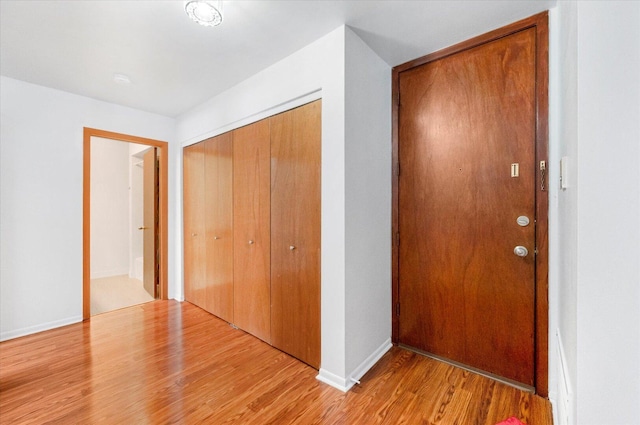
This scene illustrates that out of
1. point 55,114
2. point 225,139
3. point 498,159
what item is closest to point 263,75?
point 225,139

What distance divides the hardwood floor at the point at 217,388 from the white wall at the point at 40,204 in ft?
1.09

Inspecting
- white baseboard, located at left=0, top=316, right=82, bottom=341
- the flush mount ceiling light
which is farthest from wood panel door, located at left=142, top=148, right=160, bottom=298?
the flush mount ceiling light

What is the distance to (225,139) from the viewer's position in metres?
2.70

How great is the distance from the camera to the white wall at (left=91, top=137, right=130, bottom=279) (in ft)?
14.9

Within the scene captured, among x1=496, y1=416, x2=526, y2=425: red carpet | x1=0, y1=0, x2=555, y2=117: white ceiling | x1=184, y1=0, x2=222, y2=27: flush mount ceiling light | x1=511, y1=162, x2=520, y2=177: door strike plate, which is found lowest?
x1=496, y1=416, x2=526, y2=425: red carpet

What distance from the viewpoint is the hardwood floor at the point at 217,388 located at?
4.83ft

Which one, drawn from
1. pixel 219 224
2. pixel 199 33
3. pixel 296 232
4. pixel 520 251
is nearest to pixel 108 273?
pixel 219 224

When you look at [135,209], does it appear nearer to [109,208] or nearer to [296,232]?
[109,208]

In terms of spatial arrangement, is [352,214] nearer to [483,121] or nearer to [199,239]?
[483,121]

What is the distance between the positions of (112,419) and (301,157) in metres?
1.93

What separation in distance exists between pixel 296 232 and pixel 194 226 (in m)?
1.76
